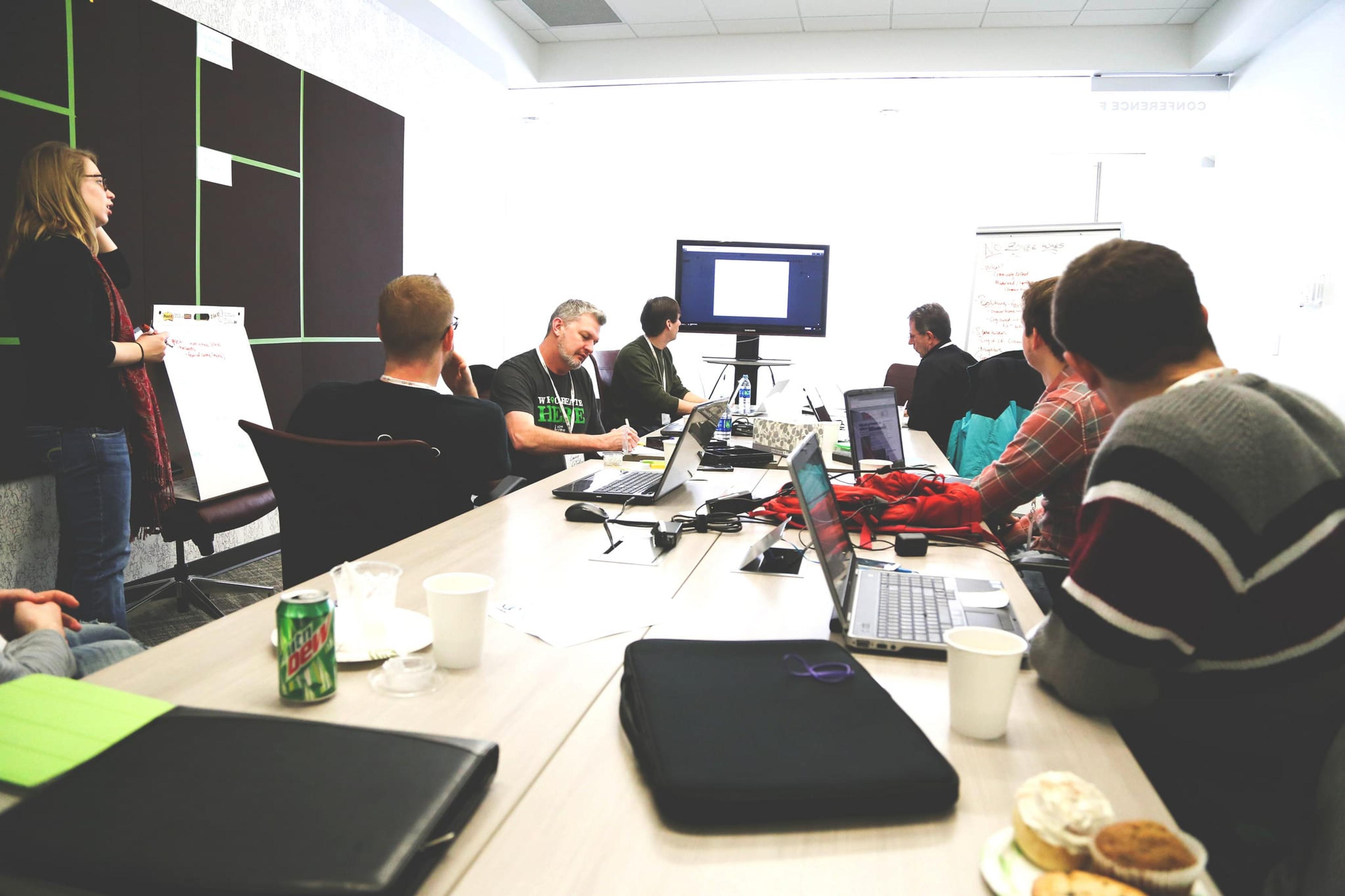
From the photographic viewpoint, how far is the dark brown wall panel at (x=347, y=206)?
404cm

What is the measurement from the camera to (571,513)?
205cm

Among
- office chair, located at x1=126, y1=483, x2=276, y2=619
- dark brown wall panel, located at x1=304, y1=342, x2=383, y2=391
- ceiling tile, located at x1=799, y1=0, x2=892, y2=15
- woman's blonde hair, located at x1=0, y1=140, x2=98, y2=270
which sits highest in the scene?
ceiling tile, located at x1=799, y1=0, x2=892, y2=15

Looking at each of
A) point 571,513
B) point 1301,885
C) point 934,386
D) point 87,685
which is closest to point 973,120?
point 934,386

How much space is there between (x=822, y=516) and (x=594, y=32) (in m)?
5.40

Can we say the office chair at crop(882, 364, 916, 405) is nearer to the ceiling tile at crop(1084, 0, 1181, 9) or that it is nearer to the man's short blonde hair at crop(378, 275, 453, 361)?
the ceiling tile at crop(1084, 0, 1181, 9)

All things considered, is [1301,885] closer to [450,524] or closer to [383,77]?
[450,524]

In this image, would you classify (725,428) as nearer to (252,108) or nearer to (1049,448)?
(1049,448)

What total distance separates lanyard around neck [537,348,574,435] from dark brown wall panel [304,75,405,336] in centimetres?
131

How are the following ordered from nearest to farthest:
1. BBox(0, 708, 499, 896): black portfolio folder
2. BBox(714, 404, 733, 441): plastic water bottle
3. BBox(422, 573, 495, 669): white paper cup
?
BBox(0, 708, 499, 896): black portfolio folder, BBox(422, 573, 495, 669): white paper cup, BBox(714, 404, 733, 441): plastic water bottle

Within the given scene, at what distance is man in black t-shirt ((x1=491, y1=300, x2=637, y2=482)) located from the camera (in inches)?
125

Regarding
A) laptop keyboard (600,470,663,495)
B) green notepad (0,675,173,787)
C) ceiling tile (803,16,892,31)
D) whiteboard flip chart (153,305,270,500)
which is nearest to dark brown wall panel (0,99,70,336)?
whiteboard flip chart (153,305,270,500)

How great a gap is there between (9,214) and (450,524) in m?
1.81

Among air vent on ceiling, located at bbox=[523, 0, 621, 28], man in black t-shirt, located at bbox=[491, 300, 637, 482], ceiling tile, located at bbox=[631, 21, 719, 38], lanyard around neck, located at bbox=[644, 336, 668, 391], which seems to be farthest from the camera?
ceiling tile, located at bbox=[631, 21, 719, 38]

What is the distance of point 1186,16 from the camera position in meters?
5.21
